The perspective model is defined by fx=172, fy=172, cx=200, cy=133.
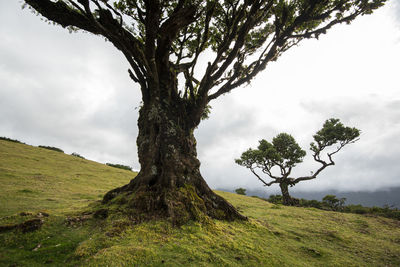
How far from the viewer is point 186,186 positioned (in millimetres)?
7531

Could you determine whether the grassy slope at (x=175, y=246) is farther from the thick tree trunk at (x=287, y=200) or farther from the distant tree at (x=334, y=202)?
the distant tree at (x=334, y=202)

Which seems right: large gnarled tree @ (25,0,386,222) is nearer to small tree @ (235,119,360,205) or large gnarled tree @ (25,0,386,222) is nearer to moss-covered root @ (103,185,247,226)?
moss-covered root @ (103,185,247,226)

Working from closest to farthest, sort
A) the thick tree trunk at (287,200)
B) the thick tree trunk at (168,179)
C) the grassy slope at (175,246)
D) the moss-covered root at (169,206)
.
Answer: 1. the grassy slope at (175,246)
2. the moss-covered root at (169,206)
3. the thick tree trunk at (168,179)
4. the thick tree trunk at (287,200)

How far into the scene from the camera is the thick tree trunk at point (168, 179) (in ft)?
Result: 21.1

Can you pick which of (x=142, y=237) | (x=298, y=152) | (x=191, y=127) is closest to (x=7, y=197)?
(x=142, y=237)

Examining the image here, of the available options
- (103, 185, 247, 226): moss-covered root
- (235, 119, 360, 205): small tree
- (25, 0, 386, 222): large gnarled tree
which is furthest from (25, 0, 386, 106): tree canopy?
(235, 119, 360, 205): small tree

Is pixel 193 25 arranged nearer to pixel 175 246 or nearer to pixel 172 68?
pixel 172 68

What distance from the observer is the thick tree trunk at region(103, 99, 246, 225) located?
6.44 meters

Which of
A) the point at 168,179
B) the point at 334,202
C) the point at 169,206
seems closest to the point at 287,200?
the point at 334,202

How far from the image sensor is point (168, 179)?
7.27 m

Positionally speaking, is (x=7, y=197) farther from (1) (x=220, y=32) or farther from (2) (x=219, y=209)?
(1) (x=220, y=32)

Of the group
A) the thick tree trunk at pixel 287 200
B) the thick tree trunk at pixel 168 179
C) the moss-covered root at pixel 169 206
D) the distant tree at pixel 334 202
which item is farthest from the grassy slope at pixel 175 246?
the distant tree at pixel 334 202

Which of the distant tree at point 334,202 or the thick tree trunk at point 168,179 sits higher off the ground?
the thick tree trunk at point 168,179

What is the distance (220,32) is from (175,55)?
3159mm
